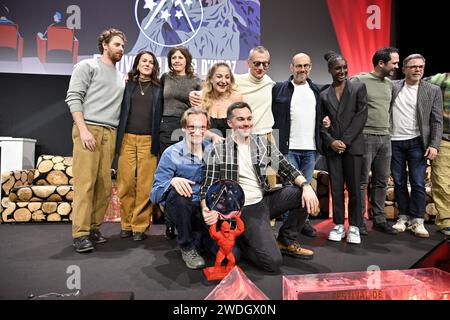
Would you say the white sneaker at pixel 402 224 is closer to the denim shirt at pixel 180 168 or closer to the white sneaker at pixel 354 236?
the white sneaker at pixel 354 236

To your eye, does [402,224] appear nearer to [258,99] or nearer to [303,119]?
[303,119]

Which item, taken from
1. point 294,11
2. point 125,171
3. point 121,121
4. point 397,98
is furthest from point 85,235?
point 294,11

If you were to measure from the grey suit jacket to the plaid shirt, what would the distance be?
151cm

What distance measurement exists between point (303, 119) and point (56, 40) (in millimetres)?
3573

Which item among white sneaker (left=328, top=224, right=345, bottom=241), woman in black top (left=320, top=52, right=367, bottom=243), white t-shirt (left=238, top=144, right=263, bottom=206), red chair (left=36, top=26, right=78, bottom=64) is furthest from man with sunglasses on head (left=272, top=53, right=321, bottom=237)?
red chair (left=36, top=26, right=78, bottom=64)

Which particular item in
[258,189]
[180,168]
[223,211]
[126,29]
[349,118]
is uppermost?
[126,29]

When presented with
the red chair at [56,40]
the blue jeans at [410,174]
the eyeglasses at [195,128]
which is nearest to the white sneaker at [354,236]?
the blue jeans at [410,174]

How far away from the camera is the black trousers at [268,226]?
1.97 m

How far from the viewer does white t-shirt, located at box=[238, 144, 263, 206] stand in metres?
2.13

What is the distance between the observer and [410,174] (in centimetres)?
299

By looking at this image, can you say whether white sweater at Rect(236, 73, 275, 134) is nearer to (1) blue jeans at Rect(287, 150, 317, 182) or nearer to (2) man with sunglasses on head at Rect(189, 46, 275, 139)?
(2) man with sunglasses on head at Rect(189, 46, 275, 139)

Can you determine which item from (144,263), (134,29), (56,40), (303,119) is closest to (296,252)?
(144,263)

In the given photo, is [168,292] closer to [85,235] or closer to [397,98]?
[85,235]

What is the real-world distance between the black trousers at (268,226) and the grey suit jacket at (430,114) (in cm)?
151
